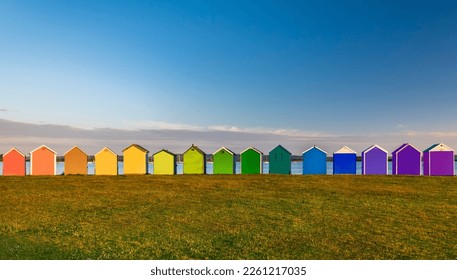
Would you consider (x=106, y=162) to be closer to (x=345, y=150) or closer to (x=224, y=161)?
(x=224, y=161)

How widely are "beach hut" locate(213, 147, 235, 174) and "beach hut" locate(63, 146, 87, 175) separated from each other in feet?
50.2

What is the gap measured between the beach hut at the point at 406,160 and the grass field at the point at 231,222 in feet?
26.6

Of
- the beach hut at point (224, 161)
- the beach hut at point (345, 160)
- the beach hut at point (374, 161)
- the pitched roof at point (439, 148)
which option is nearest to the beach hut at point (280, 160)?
the beach hut at point (224, 161)

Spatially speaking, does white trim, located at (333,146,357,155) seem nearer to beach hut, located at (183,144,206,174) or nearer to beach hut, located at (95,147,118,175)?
beach hut, located at (183,144,206,174)

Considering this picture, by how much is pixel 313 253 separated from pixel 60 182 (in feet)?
94.0

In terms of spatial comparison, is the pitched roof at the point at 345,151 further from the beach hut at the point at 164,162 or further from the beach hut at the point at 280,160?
the beach hut at the point at 164,162

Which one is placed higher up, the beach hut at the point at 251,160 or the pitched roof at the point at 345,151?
the pitched roof at the point at 345,151

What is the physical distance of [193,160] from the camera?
39.6 m

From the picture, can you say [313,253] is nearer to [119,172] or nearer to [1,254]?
[1,254]

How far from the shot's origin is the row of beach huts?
36709 millimetres

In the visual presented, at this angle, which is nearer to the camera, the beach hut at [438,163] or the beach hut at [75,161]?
the beach hut at [438,163]

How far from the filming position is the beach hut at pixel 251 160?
3875 cm

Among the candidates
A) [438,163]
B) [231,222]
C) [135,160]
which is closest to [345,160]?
[438,163]

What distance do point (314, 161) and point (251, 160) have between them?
273 inches
